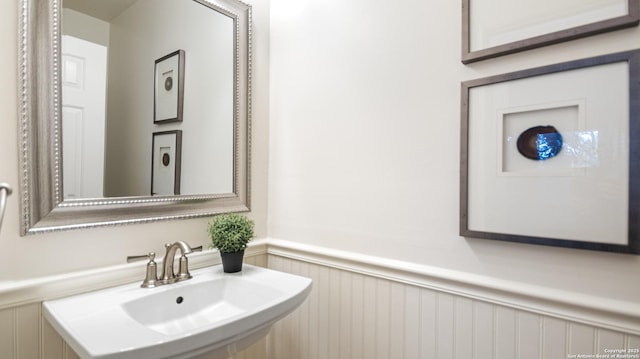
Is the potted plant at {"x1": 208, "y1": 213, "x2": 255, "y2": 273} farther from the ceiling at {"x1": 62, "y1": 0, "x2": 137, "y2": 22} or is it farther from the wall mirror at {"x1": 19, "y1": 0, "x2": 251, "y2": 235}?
the ceiling at {"x1": 62, "y1": 0, "x2": 137, "y2": 22}

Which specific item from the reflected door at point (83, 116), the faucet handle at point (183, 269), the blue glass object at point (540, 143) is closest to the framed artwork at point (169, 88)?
the reflected door at point (83, 116)

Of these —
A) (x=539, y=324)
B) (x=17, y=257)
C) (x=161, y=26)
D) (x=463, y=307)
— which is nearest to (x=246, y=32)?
(x=161, y=26)

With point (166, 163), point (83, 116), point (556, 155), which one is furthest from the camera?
point (166, 163)

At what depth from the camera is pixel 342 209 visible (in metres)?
1.30

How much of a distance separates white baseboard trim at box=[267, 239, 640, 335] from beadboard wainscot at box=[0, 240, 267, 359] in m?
0.79

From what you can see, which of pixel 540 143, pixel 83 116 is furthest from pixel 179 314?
pixel 540 143

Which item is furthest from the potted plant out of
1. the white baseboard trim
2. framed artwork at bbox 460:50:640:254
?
framed artwork at bbox 460:50:640:254

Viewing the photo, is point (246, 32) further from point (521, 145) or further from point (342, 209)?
point (521, 145)

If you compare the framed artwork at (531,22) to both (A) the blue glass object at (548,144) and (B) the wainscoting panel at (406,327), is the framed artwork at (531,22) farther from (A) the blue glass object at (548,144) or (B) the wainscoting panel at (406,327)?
(B) the wainscoting panel at (406,327)

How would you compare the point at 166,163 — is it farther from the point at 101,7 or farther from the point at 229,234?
the point at 101,7

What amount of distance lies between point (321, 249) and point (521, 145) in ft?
2.71

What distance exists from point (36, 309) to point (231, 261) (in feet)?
1.86

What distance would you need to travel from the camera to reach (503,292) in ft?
3.04

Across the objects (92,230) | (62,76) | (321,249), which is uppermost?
(62,76)
